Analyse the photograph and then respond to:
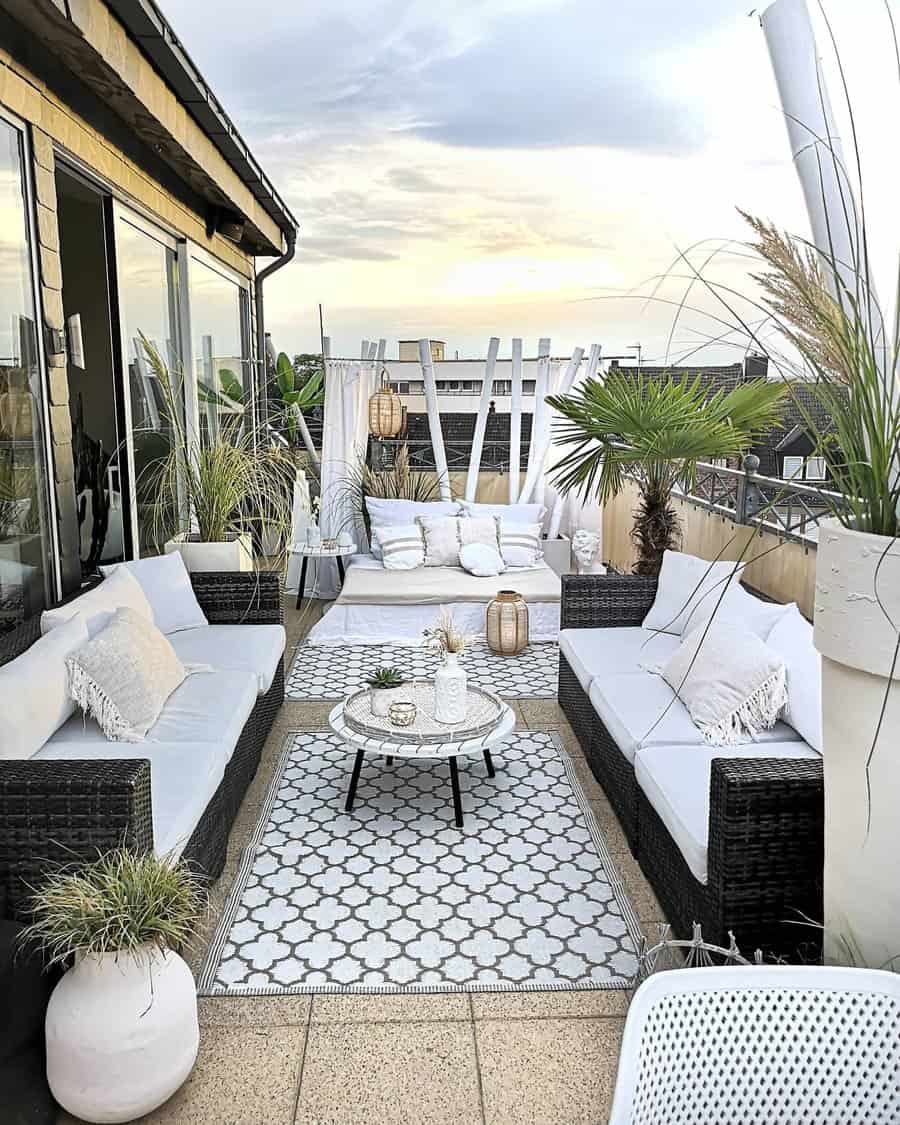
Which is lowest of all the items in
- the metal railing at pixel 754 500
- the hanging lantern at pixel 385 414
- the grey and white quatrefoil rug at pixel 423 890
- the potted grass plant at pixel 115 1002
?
the grey and white quatrefoil rug at pixel 423 890

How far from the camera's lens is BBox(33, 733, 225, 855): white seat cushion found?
271cm

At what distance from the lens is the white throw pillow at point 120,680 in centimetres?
327

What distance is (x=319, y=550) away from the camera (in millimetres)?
7312

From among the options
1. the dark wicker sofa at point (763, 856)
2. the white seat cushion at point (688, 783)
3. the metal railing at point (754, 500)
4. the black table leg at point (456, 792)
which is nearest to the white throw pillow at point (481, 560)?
the metal railing at point (754, 500)

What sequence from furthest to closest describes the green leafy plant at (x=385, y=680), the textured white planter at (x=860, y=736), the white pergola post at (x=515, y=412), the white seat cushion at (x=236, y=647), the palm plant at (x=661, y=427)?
the white pergola post at (x=515, y=412), the palm plant at (x=661, y=427), the white seat cushion at (x=236, y=647), the green leafy plant at (x=385, y=680), the textured white planter at (x=860, y=736)

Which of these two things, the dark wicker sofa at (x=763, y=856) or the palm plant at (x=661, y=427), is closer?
the dark wicker sofa at (x=763, y=856)

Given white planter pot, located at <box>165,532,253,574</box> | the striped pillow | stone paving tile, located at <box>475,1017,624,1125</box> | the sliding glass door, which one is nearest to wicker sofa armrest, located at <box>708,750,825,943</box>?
stone paving tile, located at <box>475,1017,624,1125</box>

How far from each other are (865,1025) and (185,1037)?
1510 mm

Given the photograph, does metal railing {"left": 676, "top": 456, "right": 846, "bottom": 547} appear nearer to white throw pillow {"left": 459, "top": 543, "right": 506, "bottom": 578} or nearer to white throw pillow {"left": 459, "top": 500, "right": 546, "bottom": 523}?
white throw pillow {"left": 459, "top": 500, "right": 546, "bottom": 523}

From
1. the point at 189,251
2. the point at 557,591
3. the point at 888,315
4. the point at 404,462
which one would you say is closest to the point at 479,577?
the point at 557,591

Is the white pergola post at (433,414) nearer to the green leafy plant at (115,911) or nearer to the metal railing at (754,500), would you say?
the metal railing at (754,500)

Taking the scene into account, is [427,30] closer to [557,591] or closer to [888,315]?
[557,591]

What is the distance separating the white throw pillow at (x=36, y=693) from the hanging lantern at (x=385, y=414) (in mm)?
4822

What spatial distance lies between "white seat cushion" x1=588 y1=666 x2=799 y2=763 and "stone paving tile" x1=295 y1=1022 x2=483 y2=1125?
116 centimetres
